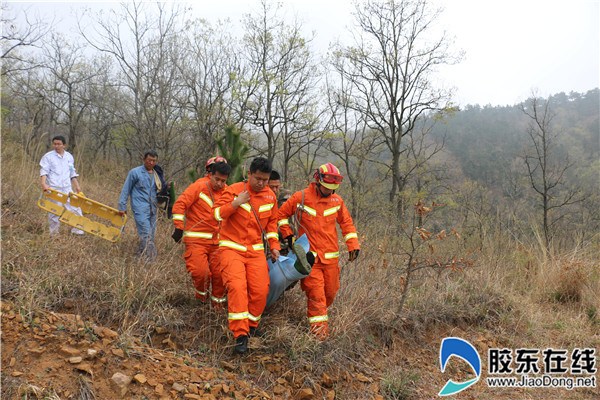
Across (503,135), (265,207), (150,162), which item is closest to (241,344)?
(265,207)

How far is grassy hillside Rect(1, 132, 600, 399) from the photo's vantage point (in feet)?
11.0

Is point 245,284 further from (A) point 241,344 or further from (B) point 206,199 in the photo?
(B) point 206,199

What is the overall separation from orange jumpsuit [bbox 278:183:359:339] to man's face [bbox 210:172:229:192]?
92 cm

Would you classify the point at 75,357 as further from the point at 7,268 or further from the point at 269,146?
the point at 269,146

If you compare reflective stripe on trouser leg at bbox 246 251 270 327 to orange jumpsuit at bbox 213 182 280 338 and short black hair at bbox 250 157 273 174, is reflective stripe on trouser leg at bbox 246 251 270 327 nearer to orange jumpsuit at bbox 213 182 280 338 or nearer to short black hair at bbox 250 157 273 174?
orange jumpsuit at bbox 213 182 280 338

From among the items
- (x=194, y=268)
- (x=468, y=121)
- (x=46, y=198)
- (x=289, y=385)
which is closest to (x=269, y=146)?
(x=46, y=198)

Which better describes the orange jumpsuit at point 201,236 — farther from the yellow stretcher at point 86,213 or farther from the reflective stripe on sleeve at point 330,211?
the yellow stretcher at point 86,213

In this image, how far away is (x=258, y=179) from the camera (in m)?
3.75

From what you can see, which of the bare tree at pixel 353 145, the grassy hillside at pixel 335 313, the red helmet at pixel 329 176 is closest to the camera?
the grassy hillside at pixel 335 313

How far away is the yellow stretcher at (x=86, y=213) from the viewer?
5383mm

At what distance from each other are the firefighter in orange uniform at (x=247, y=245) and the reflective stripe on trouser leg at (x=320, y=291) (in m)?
0.52

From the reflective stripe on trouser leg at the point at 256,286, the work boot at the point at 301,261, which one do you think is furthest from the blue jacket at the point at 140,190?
the work boot at the point at 301,261

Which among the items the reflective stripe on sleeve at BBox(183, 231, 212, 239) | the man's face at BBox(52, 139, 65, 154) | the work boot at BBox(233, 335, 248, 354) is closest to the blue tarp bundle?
the work boot at BBox(233, 335, 248, 354)

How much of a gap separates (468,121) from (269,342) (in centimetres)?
5983
